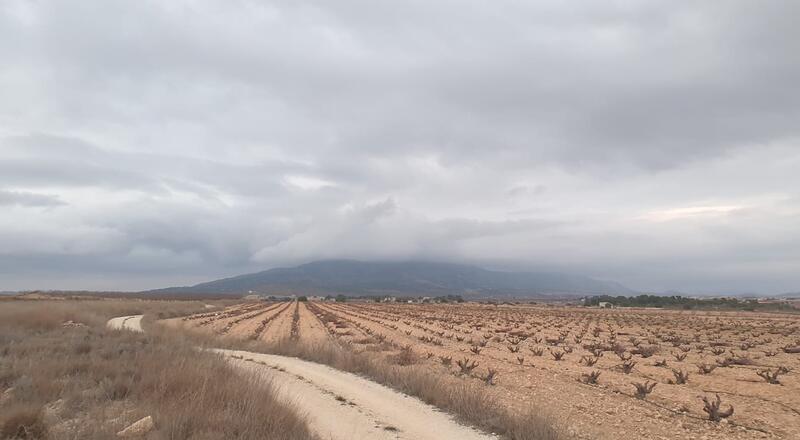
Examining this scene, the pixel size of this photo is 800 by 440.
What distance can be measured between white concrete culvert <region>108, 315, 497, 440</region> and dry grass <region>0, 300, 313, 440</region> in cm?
119

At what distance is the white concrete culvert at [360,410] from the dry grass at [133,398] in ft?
3.91

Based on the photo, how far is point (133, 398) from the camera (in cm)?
934

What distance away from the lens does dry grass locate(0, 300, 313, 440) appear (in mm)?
6895

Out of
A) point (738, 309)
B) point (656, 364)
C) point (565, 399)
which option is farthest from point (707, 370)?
point (738, 309)

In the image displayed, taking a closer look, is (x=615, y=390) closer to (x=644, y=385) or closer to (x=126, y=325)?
(x=644, y=385)

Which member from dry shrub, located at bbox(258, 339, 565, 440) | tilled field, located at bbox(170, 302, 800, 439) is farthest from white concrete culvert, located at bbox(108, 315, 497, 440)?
tilled field, located at bbox(170, 302, 800, 439)

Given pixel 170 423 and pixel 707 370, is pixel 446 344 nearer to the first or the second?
pixel 707 370

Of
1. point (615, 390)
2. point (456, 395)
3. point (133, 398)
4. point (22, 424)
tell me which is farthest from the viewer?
point (615, 390)

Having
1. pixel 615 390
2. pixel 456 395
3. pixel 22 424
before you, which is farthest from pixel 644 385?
pixel 22 424

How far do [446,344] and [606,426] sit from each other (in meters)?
16.6

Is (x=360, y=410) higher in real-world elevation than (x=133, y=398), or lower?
lower

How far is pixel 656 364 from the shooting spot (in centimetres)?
1852

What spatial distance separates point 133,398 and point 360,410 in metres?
4.57

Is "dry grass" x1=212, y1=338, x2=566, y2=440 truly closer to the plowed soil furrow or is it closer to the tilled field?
the tilled field
